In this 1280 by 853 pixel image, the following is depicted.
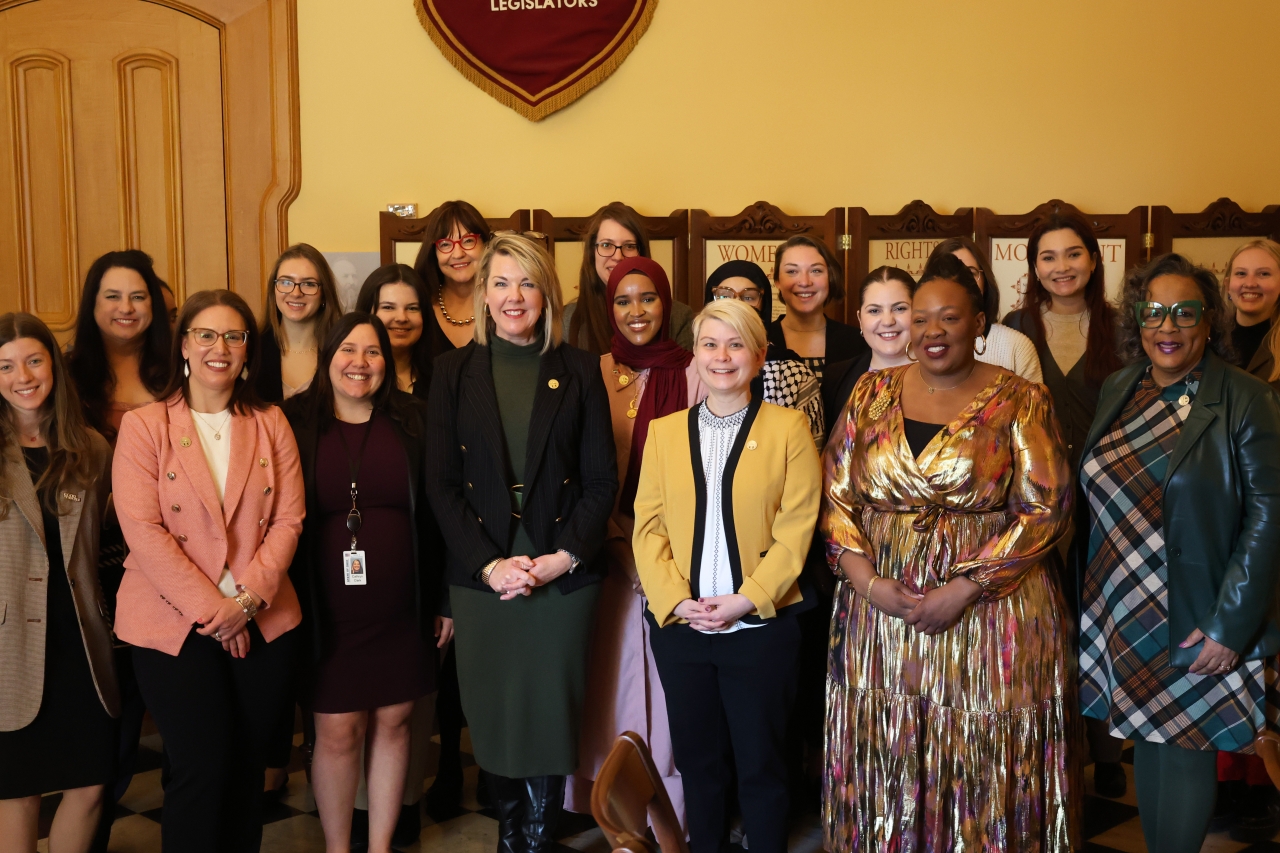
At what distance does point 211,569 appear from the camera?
270cm

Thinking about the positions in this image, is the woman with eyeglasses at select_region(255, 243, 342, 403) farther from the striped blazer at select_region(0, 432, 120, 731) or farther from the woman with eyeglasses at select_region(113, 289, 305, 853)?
the striped blazer at select_region(0, 432, 120, 731)

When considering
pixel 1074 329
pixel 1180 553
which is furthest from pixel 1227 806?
pixel 1074 329

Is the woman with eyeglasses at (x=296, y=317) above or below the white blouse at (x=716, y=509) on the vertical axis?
above

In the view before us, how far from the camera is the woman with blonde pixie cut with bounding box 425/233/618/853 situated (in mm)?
2885

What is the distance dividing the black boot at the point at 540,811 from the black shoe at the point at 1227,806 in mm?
1933

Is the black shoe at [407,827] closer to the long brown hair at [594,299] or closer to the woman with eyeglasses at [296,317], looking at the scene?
the woman with eyeglasses at [296,317]

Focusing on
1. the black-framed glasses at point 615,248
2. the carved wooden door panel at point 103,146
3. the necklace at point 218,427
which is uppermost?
the carved wooden door panel at point 103,146

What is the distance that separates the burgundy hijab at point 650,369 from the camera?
123 inches

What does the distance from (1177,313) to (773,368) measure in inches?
43.4

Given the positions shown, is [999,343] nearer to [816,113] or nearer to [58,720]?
[816,113]

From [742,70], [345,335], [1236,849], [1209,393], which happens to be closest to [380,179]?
[742,70]

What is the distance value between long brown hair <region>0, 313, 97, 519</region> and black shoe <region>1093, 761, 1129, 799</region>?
3106 mm

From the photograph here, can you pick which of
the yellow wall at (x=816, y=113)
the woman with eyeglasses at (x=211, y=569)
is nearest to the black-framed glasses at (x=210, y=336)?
the woman with eyeglasses at (x=211, y=569)

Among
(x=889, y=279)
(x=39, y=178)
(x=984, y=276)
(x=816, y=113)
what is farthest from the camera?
(x=816, y=113)
